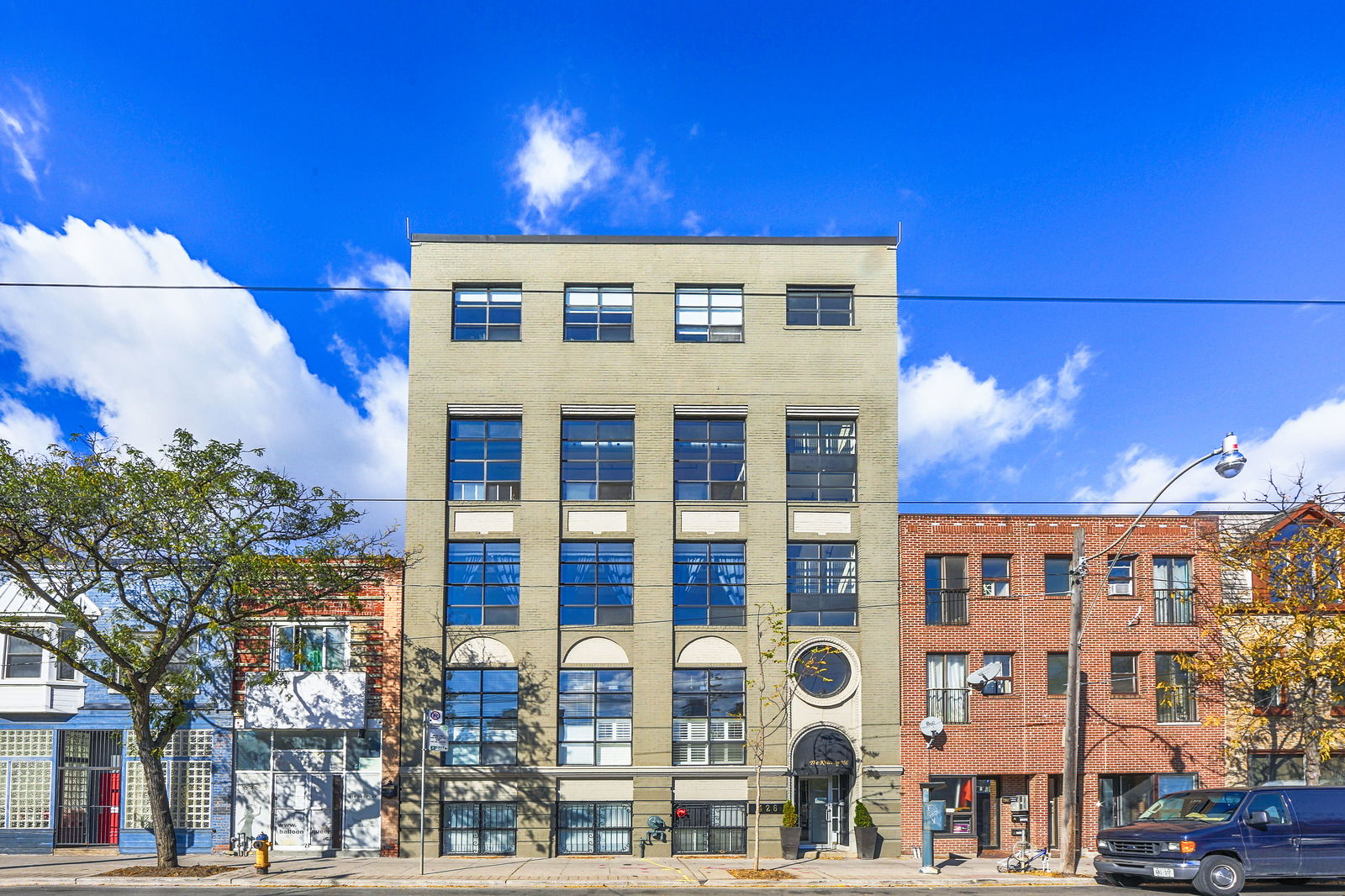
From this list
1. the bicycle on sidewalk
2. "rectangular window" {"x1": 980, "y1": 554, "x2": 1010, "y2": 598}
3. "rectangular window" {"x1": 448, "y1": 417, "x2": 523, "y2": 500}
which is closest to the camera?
the bicycle on sidewalk

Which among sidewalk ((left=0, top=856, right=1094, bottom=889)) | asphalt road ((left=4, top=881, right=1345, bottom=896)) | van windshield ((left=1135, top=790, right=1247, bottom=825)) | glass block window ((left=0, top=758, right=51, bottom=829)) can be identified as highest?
van windshield ((left=1135, top=790, right=1247, bottom=825))

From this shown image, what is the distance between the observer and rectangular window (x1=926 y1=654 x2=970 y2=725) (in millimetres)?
28891

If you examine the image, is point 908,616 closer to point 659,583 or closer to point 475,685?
point 659,583

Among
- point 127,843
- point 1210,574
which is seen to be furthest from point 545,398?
point 1210,574

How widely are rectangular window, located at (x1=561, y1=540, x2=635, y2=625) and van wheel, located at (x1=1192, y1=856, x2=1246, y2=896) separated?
14.5 m

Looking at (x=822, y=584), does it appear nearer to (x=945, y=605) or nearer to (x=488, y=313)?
(x=945, y=605)

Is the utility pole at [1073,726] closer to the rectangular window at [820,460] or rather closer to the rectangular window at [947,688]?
the rectangular window at [947,688]

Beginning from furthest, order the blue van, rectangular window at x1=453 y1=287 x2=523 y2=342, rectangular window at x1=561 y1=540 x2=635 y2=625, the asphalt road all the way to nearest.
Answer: rectangular window at x1=453 y1=287 x2=523 y2=342, rectangular window at x1=561 y1=540 x2=635 y2=625, the asphalt road, the blue van

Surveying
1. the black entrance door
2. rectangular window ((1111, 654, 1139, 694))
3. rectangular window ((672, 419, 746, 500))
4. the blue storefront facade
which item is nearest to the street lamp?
rectangular window ((1111, 654, 1139, 694))

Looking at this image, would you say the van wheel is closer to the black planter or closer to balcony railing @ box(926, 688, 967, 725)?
balcony railing @ box(926, 688, 967, 725)

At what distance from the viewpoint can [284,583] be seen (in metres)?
25.5

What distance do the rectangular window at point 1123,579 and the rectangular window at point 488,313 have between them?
17.6 metres

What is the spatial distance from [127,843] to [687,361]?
18973 mm

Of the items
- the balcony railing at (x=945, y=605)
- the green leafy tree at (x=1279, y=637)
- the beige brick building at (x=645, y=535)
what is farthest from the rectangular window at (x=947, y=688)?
the green leafy tree at (x=1279, y=637)
